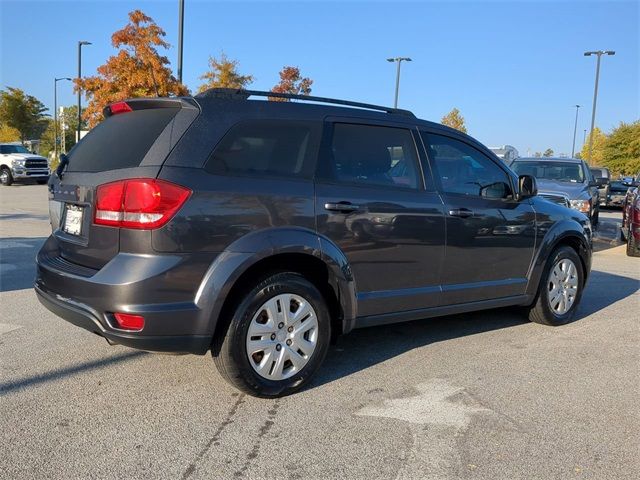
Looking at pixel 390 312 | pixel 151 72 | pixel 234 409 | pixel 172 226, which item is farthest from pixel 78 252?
pixel 151 72

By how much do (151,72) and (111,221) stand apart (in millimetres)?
20411

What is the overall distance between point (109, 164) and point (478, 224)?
2.81 m

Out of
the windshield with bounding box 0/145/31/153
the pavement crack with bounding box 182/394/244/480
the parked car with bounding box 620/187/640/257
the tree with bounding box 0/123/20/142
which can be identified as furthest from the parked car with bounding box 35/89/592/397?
the tree with bounding box 0/123/20/142

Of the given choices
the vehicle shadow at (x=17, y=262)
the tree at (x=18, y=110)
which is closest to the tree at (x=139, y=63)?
the vehicle shadow at (x=17, y=262)

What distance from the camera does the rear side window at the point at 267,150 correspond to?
11.3ft

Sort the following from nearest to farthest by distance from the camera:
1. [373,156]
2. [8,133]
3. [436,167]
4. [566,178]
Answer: [373,156], [436,167], [566,178], [8,133]

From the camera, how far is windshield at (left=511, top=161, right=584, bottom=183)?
12.1m

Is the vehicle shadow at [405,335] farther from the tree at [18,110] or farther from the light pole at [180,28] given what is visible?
the tree at [18,110]

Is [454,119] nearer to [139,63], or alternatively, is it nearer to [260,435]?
[139,63]

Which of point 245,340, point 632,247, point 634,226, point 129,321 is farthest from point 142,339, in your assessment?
point 632,247

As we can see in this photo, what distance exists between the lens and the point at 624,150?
143 ft

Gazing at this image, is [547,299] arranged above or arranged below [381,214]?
below

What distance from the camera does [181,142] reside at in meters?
3.32

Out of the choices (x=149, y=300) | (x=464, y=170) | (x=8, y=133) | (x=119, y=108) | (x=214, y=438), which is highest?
(x=8, y=133)
